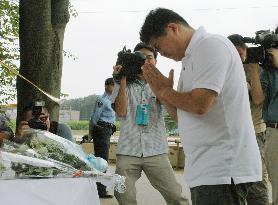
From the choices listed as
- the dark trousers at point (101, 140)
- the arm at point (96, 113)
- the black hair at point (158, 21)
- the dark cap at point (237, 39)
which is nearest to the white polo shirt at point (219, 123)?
the black hair at point (158, 21)

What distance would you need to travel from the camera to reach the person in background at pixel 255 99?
9.00 ft

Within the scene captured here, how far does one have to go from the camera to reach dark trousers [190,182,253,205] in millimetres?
2354

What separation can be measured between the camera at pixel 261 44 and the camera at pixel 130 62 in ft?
2.54

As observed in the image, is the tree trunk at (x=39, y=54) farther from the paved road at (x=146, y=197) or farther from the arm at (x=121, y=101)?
the paved road at (x=146, y=197)

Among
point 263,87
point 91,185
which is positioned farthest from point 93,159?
point 263,87

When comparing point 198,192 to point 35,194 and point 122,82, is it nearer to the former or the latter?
point 35,194

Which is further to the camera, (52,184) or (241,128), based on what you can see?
(52,184)

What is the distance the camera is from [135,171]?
14.3 feet

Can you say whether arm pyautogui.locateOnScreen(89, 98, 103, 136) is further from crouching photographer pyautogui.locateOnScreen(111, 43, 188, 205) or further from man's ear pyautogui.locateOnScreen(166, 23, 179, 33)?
man's ear pyautogui.locateOnScreen(166, 23, 179, 33)

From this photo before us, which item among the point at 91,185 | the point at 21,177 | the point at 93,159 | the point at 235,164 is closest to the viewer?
the point at 235,164

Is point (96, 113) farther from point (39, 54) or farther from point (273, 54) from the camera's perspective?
point (273, 54)

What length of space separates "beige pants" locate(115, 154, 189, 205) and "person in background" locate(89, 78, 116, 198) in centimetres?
286

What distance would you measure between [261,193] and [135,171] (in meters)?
1.74

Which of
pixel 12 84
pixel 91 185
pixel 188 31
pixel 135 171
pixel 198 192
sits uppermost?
pixel 188 31
